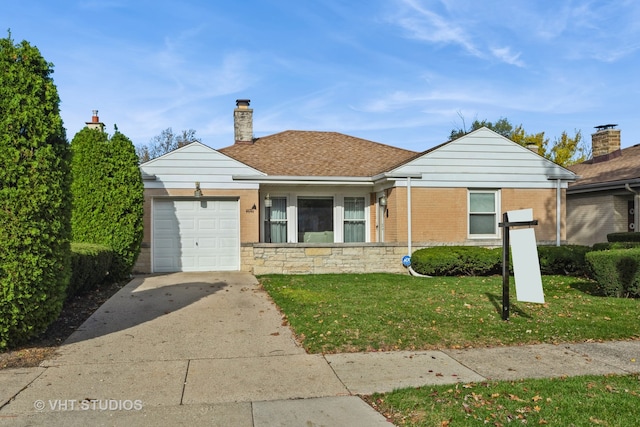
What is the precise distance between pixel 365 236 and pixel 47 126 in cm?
1206

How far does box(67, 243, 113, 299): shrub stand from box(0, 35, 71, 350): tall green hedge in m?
2.38

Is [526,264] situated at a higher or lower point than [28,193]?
lower

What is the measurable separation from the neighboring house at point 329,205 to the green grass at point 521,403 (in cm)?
926

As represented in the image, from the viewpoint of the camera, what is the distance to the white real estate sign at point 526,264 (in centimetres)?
766

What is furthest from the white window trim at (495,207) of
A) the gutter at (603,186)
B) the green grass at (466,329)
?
the gutter at (603,186)

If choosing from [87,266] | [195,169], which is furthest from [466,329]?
[195,169]

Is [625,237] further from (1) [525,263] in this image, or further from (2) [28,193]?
(2) [28,193]

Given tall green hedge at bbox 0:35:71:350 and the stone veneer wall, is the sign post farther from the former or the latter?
the stone veneer wall

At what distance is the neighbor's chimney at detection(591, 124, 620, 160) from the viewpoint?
22656mm

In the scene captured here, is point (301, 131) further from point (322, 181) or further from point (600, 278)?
point (600, 278)

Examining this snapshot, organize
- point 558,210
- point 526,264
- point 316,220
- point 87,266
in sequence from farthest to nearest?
point 316,220 < point 558,210 < point 87,266 < point 526,264

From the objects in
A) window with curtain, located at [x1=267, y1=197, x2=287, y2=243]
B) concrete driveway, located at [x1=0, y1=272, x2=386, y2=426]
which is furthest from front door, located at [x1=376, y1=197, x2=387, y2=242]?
concrete driveway, located at [x1=0, y1=272, x2=386, y2=426]

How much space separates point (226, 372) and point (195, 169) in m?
10.0

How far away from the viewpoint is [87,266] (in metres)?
9.75
